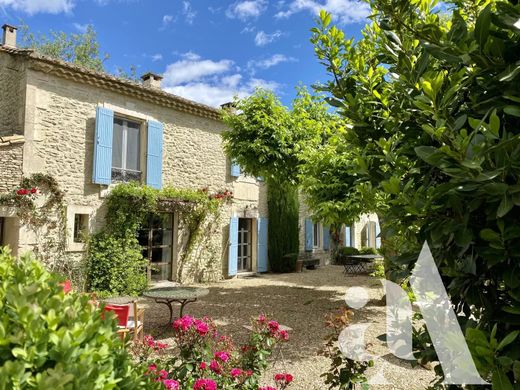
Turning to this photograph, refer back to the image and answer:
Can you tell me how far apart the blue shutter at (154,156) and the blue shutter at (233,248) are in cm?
312

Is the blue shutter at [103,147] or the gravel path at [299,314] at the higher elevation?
the blue shutter at [103,147]

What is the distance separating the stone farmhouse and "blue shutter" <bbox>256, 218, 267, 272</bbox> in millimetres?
975

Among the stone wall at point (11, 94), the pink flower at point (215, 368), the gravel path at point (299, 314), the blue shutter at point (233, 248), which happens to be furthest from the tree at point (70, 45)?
the pink flower at point (215, 368)

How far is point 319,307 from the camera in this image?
7.83m

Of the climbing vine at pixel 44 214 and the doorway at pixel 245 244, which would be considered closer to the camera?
the climbing vine at pixel 44 214

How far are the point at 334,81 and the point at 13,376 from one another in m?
1.77

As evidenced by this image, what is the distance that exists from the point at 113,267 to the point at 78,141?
3.20 meters

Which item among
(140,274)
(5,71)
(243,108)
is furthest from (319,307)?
(5,71)

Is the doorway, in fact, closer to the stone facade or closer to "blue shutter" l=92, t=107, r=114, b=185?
the stone facade

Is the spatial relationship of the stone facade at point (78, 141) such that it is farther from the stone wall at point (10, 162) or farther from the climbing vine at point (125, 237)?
the climbing vine at point (125, 237)

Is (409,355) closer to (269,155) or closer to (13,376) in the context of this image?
(13,376)

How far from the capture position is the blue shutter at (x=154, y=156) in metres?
9.78
